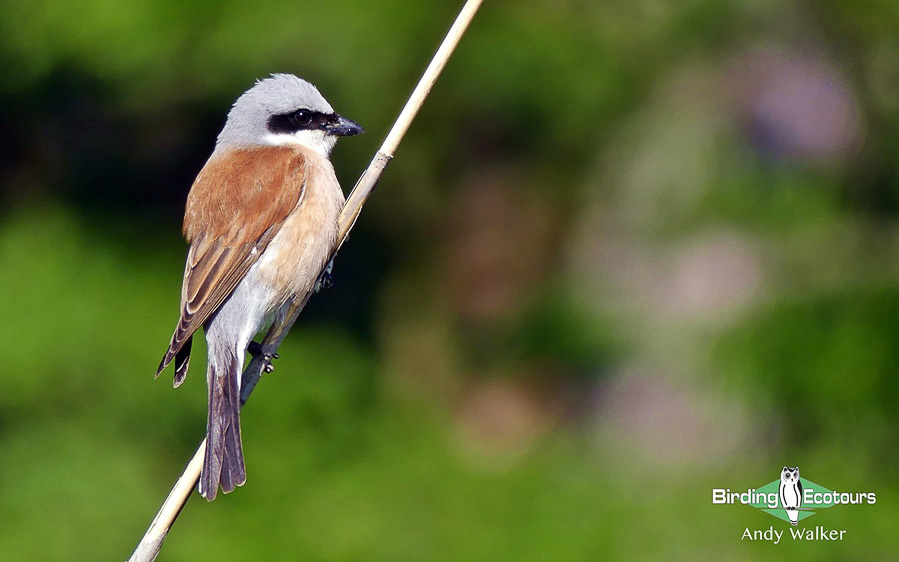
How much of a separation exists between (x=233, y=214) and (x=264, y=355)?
0.55m

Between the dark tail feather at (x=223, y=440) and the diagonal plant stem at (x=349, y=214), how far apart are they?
0.05 metres

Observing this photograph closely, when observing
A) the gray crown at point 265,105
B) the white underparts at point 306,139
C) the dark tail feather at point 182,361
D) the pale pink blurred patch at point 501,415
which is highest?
the gray crown at point 265,105

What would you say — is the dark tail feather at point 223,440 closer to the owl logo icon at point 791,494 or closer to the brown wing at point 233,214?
the brown wing at point 233,214

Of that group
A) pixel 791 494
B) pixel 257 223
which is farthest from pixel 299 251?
pixel 791 494

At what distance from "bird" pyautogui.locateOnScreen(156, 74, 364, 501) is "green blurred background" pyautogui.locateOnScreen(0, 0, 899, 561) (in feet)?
7.71

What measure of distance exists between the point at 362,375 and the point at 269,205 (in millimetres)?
3066

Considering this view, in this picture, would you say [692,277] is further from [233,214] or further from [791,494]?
[233,214]

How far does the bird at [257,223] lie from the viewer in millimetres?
3014

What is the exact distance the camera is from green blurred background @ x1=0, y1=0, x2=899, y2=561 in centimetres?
488

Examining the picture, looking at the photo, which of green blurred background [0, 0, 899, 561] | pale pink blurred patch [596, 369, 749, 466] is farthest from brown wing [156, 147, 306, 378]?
pale pink blurred patch [596, 369, 749, 466]

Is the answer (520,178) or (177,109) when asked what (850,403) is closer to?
(520,178)

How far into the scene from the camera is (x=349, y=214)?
2.75 meters

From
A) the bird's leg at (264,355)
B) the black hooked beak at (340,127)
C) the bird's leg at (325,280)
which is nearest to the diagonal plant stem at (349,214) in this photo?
the bird's leg at (264,355)

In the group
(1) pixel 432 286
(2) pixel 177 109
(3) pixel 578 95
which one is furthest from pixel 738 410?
(2) pixel 177 109
